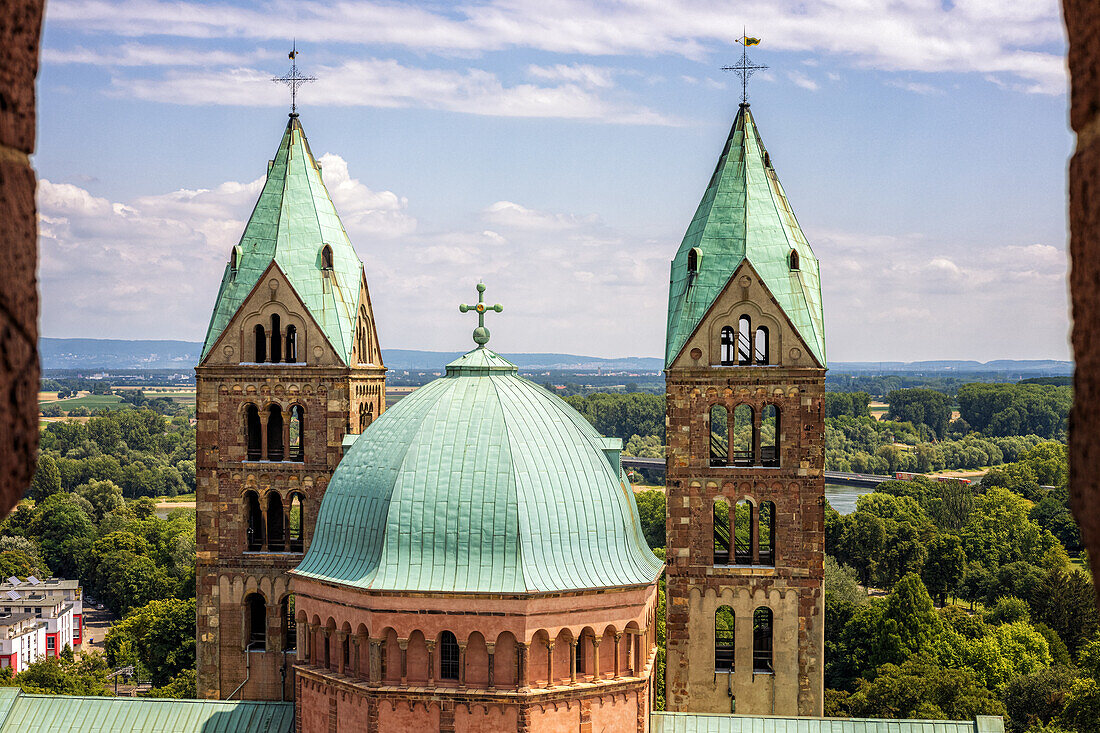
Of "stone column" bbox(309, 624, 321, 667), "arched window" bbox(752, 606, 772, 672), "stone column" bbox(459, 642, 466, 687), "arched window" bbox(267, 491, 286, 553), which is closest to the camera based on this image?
"stone column" bbox(459, 642, 466, 687)

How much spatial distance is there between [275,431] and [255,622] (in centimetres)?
821

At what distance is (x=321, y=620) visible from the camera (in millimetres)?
37375

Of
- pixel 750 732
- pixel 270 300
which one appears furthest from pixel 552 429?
pixel 270 300

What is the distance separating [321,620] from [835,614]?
68052 millimetres

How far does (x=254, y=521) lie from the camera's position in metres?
50.2

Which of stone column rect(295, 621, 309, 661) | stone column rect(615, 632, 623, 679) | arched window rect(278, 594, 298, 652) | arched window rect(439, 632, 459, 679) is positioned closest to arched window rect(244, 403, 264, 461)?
arched window rect(278, 594, 298, 652)

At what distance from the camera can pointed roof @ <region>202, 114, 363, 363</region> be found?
160 ft

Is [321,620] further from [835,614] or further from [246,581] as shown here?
[835,614]

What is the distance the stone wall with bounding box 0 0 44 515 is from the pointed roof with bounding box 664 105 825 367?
38671 millimetres

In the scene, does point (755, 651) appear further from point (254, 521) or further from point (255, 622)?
point (254, 521)

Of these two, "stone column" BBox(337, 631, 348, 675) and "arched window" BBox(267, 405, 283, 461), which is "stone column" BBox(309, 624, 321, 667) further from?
"arched window" BBox(267, 405, 283, 461)

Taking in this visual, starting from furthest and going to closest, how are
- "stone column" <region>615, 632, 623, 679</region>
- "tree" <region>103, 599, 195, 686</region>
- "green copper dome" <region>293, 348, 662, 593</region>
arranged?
"tree" <region>103, 599, 195, 686</region>, "stone column" <region>615, 632, 623, 679</region>, "green copper dome" <region>293, 348, 662, 593</region>

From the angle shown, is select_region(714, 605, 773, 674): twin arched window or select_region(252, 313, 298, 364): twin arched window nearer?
select_region(714, 605, 773, 674): twin arched window

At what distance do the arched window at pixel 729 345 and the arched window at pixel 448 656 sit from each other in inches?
610
